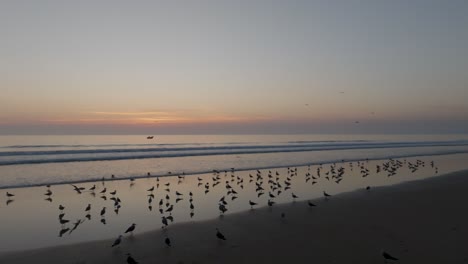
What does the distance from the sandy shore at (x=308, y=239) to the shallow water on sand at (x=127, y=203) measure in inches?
55.4

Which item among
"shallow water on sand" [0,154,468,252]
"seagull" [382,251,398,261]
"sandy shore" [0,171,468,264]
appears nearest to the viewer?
"seagull" [382,251,398,261]

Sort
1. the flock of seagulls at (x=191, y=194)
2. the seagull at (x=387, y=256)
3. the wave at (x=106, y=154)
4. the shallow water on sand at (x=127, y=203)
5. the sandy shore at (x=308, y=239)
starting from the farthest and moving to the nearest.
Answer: the wave at (x=106, y=154) → the flock of seagulls at (x=191, y=194) → the shallow water on sand at (x=127, y=203) → the sandy shore at (x=308, y=239) → the seagull at (x=387, y=256)

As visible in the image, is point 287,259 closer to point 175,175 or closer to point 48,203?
point 48,203

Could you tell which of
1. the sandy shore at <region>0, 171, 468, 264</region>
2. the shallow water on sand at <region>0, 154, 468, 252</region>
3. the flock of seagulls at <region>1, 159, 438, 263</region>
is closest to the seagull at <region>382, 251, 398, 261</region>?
the flock of seagulls at <region>1, 159, 438, 263</region>

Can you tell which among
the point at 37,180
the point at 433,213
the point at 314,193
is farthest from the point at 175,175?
the point at 433,213

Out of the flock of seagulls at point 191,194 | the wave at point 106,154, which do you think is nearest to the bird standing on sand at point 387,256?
the flock of seagulls at point 191,194

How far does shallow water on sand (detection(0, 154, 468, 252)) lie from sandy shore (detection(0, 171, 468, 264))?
1.41 m

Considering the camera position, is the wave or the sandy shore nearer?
the sandy shore

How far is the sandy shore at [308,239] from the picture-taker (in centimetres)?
974

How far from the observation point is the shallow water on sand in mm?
12714

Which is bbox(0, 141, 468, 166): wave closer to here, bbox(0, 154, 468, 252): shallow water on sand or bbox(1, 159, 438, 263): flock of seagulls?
bbox(1, 159, 438, 263): flock of seagulls

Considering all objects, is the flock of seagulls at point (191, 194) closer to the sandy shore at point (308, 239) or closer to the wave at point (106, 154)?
the sandy shore at point (308, 239)

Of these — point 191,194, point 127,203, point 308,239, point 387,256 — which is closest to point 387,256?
point 387,256

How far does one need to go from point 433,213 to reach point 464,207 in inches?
70.3
